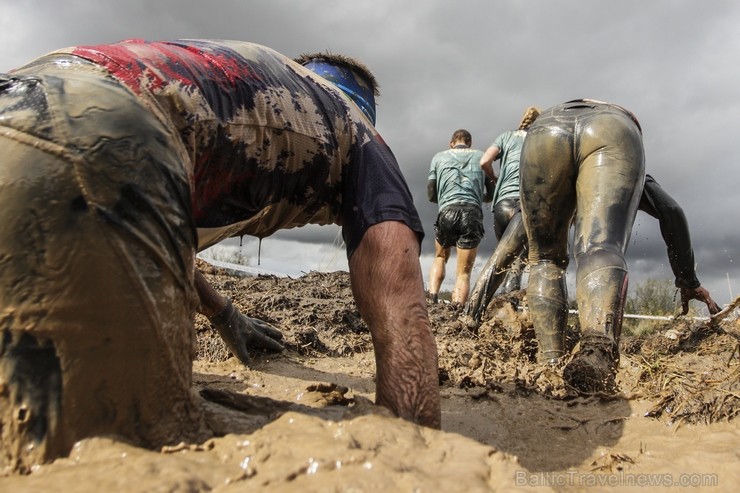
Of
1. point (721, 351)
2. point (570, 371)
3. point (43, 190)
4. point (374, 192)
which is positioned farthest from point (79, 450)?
point (721, 351)

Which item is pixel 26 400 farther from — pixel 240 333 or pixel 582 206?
pixel 582 206

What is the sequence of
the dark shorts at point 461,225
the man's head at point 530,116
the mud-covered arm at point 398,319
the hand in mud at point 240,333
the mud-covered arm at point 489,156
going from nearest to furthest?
the mud-covered arm at point 398,319
the hand in mud at point 240,333
the man's head at point 530,116
the mud-covered arm at point 489,156
the dark shorts at point 461,225

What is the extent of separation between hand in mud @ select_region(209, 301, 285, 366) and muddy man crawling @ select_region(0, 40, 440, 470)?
4.97 ft

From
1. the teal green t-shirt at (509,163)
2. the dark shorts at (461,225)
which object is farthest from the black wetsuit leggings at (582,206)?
the dark shorts at (461,225)

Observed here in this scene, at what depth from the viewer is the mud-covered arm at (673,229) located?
3.81 metres

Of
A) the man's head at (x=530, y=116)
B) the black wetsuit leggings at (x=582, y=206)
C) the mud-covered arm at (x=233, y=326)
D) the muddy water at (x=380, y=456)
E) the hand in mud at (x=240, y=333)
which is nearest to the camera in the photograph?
the muddy water at (x=380, y=456)

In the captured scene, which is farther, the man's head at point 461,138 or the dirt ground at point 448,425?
the man's head at point 461,138

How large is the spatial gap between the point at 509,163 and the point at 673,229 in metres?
2.23

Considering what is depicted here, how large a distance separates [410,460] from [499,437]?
1279 mm

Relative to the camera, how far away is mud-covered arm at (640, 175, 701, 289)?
3.81 m

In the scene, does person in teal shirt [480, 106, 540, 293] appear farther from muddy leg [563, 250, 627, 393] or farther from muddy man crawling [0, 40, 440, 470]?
muddy man crawling [0, 40, 440, 470]

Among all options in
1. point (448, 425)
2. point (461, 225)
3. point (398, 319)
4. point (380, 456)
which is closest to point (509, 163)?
point (461, 225)

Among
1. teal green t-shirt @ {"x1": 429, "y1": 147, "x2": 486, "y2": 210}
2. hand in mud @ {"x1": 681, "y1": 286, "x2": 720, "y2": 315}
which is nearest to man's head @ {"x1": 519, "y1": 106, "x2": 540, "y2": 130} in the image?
teal green t-shirt @ {"x1": 429, "y1": 147, "x2": 486, "y2": 210}

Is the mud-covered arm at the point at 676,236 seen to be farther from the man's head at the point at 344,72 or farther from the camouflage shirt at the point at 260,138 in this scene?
the camouflage shirt at the point at 260,138
